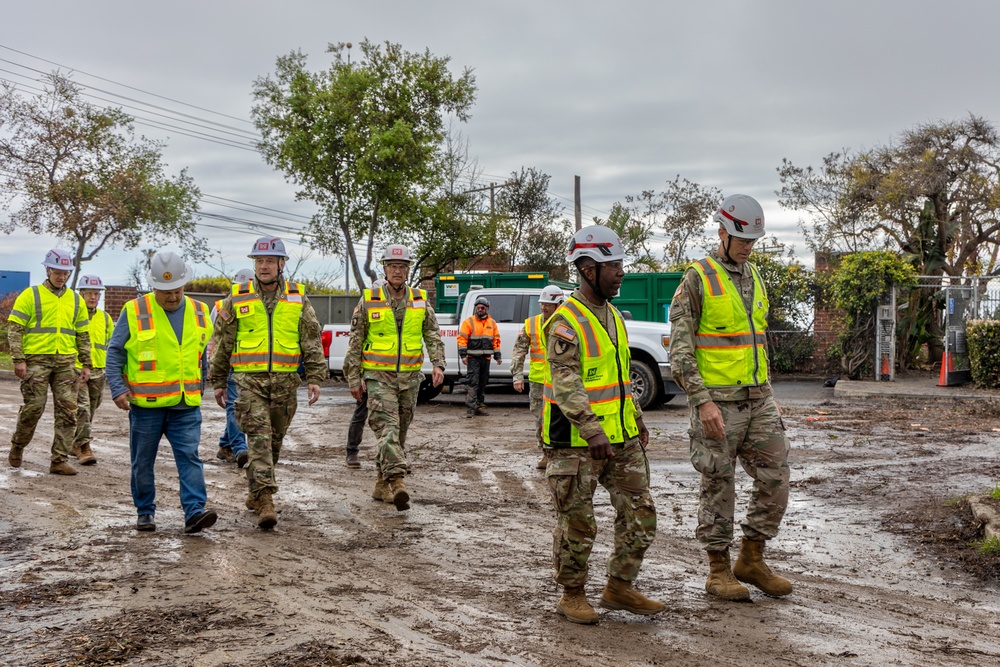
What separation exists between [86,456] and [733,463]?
7352mm

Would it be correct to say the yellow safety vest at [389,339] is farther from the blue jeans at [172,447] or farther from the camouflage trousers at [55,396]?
the camouflage trousers at [55,396]

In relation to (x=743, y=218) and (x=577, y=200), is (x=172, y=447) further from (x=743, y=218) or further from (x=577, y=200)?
(x=577, y=200)

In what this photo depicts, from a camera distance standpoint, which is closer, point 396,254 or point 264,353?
point 264,353

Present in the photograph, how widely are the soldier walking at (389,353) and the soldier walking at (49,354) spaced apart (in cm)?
328

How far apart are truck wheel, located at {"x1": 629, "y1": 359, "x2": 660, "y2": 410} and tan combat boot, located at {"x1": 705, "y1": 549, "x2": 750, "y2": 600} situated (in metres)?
9.79

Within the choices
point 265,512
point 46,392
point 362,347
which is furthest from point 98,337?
point 265,512

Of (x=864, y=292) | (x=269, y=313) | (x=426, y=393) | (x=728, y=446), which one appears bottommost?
(x=426, y=393)

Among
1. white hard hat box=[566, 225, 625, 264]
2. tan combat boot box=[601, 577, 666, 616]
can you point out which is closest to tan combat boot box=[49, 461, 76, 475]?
tan combat boot box=[601, 577, 666, 616]

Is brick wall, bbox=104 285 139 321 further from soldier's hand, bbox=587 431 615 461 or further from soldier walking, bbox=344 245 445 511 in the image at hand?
soldier's hand, bbox=587 431 615 461

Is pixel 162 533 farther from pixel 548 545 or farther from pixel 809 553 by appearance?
pixel 809 553

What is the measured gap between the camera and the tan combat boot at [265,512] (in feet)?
22.6

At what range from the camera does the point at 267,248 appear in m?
7.12

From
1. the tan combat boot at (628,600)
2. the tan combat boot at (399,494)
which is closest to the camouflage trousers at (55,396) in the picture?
the tan combat boot at (399,494)

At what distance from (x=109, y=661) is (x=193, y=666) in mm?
397
